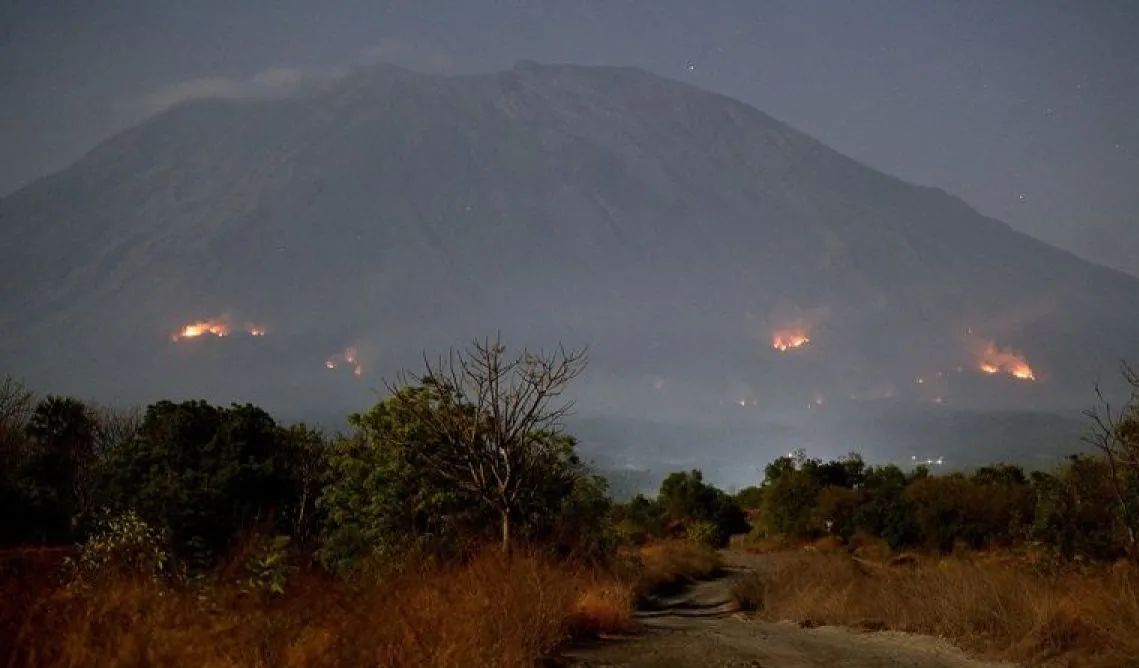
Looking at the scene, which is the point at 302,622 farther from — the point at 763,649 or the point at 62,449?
the point at 62,449

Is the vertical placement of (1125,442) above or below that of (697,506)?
above

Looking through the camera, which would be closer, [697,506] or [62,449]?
[62,449]

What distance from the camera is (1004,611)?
37.9 ft

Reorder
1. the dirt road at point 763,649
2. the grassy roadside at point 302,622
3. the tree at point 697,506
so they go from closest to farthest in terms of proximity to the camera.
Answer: the grassy roadside at point 302,622
the dirt road at point 763,649
the tree at point 697,506

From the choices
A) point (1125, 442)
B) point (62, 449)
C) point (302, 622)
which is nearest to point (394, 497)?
point (302, 622)

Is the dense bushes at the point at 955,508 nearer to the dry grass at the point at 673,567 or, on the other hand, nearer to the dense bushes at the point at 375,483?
the dry grass at the point at 673,567

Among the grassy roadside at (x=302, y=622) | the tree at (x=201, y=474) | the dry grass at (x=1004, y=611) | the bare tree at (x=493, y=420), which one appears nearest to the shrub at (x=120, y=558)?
the grassy roadside at (x=302, y=622)

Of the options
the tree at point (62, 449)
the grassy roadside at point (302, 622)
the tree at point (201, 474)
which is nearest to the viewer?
the grassy roadside at point (302, 622)

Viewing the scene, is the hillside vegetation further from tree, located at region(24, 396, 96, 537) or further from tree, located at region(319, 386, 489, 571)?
tree, located at region(24, 396, 96, 537)

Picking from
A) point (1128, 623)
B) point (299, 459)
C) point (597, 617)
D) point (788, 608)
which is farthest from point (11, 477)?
point (1128, 623)

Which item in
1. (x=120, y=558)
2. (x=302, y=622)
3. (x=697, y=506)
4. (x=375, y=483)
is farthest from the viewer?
(x=697, y=506)

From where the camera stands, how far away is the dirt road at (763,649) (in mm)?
10164

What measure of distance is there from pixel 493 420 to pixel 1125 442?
11540 millimetres

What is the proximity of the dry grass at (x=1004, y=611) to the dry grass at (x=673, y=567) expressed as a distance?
10232 millimetres
